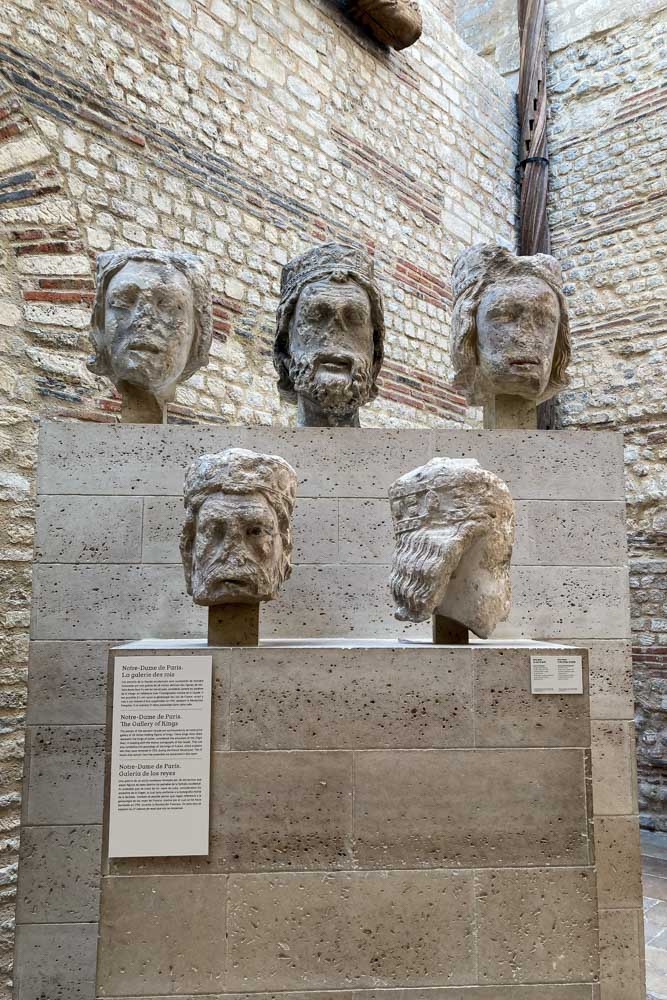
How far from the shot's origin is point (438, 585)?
2.46m

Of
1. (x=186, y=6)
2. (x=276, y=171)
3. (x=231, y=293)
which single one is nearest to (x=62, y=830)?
(x=231, y=293)

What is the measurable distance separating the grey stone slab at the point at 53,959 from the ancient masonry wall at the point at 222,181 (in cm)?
97

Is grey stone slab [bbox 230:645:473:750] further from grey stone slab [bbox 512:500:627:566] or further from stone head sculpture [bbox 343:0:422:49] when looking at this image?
stone head sculpture [bbox 343:0:422:49]

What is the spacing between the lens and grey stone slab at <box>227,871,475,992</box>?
7.24 feet

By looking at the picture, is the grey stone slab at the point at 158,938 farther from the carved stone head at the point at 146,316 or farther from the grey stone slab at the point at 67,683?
the carved stone head at the point at 146,316

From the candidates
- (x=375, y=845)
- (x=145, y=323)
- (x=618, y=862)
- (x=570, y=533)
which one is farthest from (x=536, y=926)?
(x=145, y=323)

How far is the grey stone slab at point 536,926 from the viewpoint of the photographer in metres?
2.26

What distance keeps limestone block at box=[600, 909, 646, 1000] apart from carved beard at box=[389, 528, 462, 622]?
1.50 meters

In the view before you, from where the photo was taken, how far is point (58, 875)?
2969 mm

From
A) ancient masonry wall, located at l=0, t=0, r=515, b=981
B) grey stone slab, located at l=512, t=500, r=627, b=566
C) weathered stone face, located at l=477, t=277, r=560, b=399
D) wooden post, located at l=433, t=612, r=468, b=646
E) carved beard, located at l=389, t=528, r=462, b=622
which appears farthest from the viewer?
ancient masonry wall, located at l=0, t=0, r=515, b=981

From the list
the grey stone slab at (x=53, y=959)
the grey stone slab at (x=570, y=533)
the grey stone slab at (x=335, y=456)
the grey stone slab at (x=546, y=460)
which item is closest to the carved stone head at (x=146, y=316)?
the grey stone slab at (x=335, y=456)

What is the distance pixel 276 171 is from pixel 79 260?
2027mm

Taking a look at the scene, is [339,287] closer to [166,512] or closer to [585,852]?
[166,512]

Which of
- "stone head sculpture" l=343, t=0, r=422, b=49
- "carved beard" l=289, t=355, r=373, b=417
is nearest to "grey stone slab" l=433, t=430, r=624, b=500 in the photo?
"carved beard" l=289, t=355, r=373, b=417
